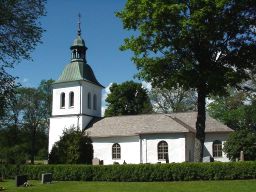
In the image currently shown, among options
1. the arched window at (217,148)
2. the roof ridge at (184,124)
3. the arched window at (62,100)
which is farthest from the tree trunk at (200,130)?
the arched window at (62,100)

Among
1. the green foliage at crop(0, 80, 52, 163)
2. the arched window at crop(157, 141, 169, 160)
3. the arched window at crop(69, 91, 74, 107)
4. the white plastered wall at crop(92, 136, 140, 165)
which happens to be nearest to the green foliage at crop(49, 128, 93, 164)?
the white plastered wall at crop(92, 136, 140, 165)

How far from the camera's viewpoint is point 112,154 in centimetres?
4941

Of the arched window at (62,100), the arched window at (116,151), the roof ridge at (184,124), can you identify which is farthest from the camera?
the arched window at (62,100)

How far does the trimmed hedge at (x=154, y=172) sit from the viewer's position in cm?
2823

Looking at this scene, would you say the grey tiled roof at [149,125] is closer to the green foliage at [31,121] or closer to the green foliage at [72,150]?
the green foliage at [72,150]

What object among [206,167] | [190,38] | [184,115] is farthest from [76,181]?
[184,115]

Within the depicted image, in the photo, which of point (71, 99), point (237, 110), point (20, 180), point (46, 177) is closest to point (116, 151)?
point (71, 99)

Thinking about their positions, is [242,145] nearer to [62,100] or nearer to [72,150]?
[72,150]

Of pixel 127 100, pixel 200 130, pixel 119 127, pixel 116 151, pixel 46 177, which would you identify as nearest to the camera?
pixel 46 177

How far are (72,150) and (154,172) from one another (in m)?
11.1

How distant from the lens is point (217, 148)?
Result: 150 ft

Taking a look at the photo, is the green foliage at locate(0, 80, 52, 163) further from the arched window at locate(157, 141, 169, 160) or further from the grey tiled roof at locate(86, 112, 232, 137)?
the arched window at locate(157, 141, 169, 160)

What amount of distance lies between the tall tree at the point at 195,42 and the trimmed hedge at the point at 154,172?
107 inches

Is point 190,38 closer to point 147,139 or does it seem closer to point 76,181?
point 76,181
